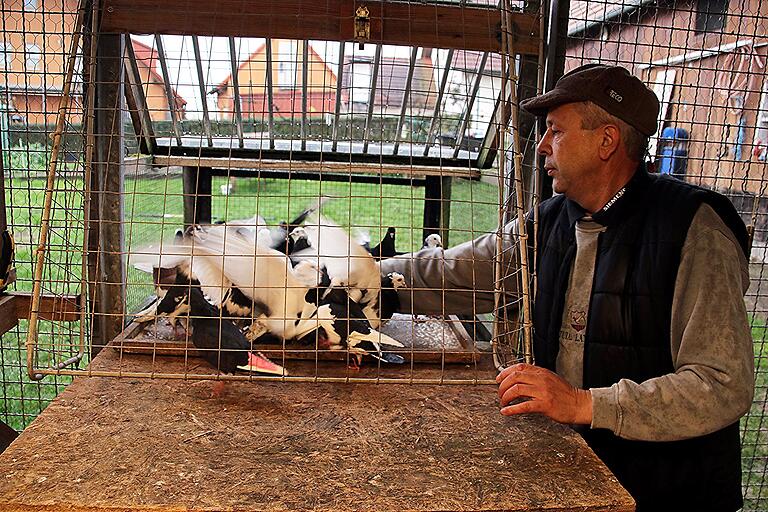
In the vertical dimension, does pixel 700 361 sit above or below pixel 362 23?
below

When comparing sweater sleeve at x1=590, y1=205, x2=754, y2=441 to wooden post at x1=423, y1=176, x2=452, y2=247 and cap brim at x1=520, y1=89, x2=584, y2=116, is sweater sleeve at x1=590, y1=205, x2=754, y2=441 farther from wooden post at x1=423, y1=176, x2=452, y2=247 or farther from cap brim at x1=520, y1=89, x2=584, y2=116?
wooden post at x1=423, y1=176, x2=452, y2=247

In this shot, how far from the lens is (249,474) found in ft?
3.27

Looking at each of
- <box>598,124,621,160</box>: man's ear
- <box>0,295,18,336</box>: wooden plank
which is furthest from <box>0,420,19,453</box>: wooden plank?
<box>598,124,621,160</box>: man's ear

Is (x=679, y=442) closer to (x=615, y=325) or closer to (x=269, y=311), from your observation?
(x=615, y=325)

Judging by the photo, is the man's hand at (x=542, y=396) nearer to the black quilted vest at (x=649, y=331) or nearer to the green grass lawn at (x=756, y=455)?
the black quilted vest at (x=649, y=331)

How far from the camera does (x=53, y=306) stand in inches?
61.4

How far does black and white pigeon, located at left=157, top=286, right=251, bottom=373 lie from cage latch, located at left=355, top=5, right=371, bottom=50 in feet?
2.54

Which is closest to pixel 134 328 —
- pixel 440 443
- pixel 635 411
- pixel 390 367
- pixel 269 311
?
pixel 269 311

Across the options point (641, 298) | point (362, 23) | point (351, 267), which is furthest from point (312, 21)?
point (641, 298)

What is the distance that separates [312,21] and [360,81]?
0.87 m

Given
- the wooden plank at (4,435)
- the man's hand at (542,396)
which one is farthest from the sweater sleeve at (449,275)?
the wooden plank at (4,435)

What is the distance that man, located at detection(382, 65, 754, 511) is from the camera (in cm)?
135

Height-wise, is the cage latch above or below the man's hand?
above

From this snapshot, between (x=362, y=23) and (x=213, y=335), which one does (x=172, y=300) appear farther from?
(x=362, y=23)
